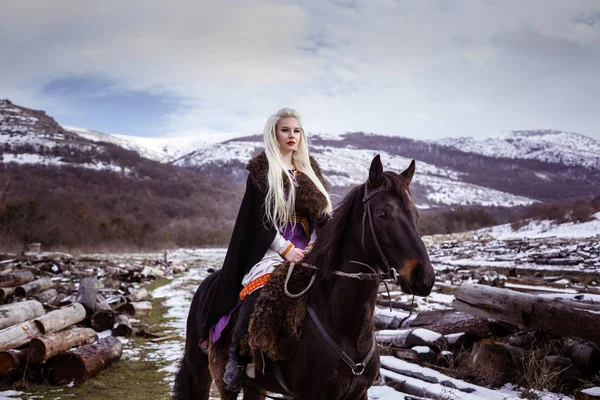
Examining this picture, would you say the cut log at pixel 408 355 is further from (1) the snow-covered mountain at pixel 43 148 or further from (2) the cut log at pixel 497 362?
(1) the snow-covered mountain at pixel 43 148

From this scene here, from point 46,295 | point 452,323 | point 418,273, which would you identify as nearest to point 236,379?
point 418,273

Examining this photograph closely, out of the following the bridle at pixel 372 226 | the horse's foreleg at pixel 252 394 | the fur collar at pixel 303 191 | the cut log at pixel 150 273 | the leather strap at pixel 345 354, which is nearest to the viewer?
the bridle at pixel 372 226

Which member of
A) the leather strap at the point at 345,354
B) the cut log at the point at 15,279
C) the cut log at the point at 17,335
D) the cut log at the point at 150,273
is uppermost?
the leather strap at the point at 345,354

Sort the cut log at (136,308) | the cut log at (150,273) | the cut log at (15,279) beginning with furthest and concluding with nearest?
the cut log at (150,273) → the cut log at (15,279) → the cut log at (136,308)

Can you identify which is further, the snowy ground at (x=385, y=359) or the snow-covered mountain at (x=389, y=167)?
the snow-covered mountain at (x=389, y=167)

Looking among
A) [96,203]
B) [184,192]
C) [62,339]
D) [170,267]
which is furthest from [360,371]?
[184,192]

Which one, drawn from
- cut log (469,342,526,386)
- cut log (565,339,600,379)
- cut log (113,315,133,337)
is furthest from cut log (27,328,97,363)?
cut log (565,339,600,379)

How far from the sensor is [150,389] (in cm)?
641

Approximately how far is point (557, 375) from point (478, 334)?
170cm

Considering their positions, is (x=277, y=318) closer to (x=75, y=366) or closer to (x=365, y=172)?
(x=75, y=366)

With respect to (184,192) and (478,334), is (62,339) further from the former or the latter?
(184,192)

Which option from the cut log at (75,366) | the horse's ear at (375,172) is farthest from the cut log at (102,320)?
the horse's ear at (375,172)

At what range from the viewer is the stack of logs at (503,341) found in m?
5.34

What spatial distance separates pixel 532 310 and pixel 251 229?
15.9 ft
